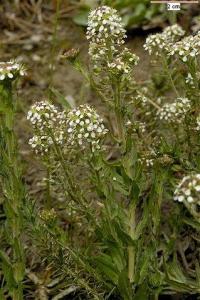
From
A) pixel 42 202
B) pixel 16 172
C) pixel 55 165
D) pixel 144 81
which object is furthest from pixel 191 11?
pixel 16 172

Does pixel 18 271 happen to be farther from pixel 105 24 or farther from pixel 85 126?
pixel 105 24

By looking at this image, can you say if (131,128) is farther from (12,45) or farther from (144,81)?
(12,45)

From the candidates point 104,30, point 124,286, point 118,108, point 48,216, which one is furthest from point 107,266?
point 104,30

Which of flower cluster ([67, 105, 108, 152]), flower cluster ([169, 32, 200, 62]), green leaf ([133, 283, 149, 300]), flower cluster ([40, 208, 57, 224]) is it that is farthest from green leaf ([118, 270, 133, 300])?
flower cluster ([169, 32, 200, 62])

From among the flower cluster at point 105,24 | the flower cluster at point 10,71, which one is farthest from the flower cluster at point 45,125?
the flower cluster at point 105,24

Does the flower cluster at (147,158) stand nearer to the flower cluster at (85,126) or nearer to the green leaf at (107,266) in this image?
the flower cluster at (85,126)
